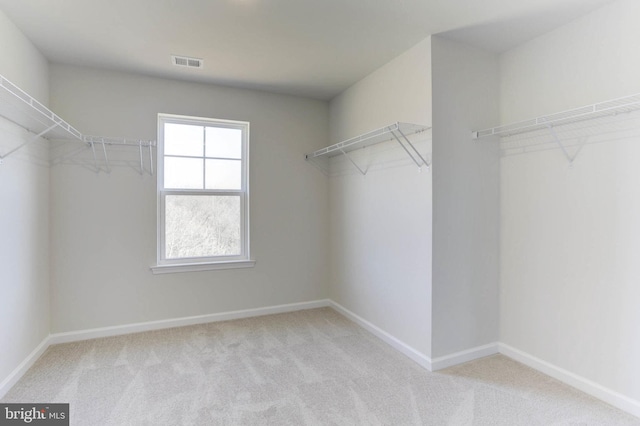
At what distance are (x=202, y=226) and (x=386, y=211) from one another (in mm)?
1863

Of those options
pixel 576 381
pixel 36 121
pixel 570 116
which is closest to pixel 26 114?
pixel 36 121

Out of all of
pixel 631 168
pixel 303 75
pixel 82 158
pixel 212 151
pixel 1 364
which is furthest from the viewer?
pixel 212 151

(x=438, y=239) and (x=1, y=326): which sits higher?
(x=438, y=239)

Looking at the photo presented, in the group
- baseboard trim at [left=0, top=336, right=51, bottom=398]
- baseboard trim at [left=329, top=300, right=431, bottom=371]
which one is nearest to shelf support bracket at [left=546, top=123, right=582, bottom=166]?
baseboard trim at [left=329, top=300, right=431, bottom=371]

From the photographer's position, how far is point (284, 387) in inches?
90.3

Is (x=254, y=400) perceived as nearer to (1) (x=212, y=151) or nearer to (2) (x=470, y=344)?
(2) (x=470, y=344)

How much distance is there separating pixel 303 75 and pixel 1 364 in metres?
3.10

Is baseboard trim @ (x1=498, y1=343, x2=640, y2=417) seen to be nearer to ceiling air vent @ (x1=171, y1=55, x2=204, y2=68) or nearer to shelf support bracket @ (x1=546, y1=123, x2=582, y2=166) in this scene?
shelf support bracket @ (x1=546, y1=123, x2=582, y2=166)

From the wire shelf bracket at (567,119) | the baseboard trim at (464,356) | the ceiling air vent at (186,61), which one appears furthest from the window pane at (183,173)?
the baseboard trim at (464,356)

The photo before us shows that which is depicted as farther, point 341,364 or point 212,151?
point 212,151

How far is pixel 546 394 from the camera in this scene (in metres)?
2.20

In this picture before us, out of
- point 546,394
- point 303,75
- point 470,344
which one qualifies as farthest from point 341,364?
point 303,75

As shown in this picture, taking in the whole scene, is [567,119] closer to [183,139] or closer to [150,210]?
[183,139]

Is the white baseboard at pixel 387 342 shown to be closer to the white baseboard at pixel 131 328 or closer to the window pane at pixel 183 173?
the white baseboard at pixel 131 328
